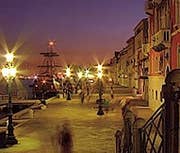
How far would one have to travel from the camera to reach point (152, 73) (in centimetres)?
3111

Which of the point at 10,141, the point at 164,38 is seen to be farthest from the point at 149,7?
the point at 10,141

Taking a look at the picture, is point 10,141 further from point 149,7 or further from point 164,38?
point 149,7

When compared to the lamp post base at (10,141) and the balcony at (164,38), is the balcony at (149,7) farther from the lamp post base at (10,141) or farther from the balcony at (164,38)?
the lamp post base at (10,141)

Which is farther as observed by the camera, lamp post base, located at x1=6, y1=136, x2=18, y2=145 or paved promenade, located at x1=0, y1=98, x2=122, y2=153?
lamp post base, located at x1=6, y1=136, x2=18, y2=145

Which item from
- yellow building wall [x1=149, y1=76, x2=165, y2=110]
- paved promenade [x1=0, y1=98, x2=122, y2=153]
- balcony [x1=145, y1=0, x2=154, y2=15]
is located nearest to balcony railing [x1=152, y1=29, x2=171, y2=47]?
yellow building wall [x1=149, y1=76, x2=165, y2=110]

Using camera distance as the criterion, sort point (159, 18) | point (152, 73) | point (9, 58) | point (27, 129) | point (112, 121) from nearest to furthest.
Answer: point (9, 58)
point (27, 129)
point (112, 121)
point (159, 18)
point (152, 73)

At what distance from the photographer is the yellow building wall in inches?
1079

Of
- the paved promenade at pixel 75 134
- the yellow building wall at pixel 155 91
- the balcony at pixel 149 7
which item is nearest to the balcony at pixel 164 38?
the yellow building wall at pixel 155 91

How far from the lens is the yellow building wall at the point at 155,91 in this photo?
27.4 m

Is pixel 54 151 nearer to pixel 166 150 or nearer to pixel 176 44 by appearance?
pixel 166 150

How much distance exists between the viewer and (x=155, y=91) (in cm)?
2927

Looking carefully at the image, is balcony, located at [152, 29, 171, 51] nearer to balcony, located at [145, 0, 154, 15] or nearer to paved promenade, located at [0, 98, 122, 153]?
paved promenade, located at [0, 98, 122, 153]

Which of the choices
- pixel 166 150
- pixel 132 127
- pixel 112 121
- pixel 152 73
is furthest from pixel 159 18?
pixel 166 150

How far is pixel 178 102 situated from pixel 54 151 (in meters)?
8.81
